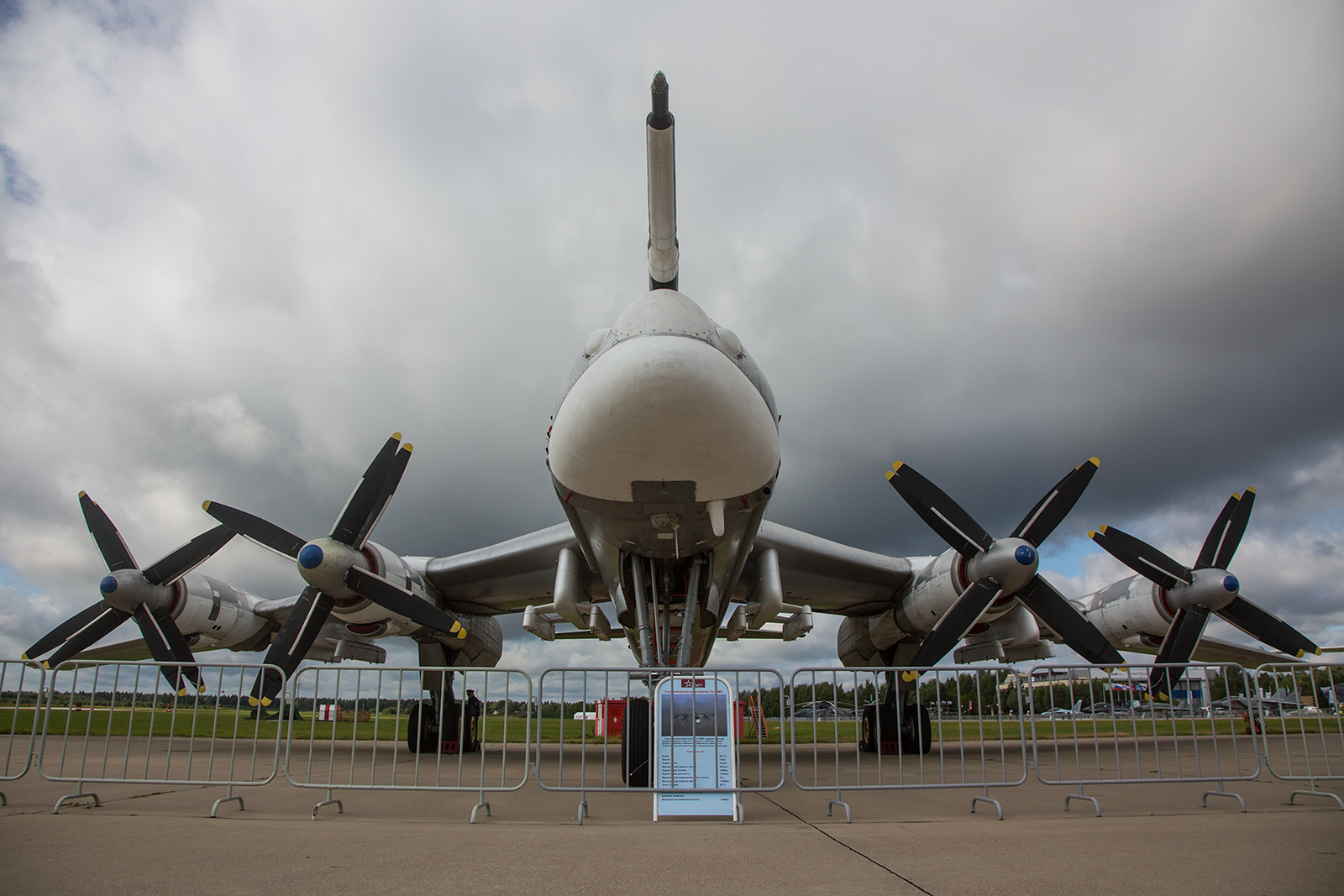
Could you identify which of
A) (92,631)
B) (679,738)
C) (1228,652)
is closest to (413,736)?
(92,631)

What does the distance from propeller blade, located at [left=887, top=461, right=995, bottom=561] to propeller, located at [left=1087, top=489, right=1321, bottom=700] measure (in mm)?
→ 2969

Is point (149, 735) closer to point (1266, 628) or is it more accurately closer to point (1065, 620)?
point (1065, 620)

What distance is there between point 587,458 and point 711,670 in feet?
6.41

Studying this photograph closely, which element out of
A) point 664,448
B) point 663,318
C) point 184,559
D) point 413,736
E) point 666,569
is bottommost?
point 413,736

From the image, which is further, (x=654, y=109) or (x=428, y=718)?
(x=428, y=718)

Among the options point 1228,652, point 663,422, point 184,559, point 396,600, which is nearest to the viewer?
point 663,422

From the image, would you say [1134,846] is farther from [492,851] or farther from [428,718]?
[428,718]

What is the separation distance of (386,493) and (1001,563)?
25.3 ft

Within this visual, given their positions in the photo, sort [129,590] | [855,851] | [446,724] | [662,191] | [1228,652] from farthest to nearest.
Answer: [1228,652], [446,724], [129,590], [662,191], [855,851]

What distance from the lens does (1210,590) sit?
407 inches

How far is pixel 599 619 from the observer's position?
28.4 feet

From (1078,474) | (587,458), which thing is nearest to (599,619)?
(587,458)

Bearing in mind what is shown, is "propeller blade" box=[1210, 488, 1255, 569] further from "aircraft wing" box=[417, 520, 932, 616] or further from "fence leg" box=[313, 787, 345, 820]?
"fence leg" box=[313, 787, 345, 820]

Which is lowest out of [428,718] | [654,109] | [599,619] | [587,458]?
[428,718]
